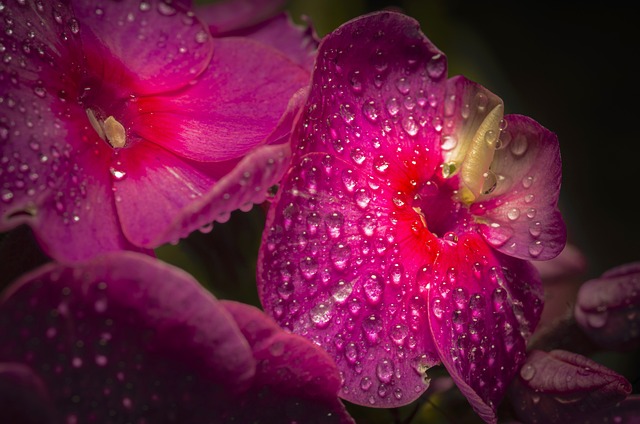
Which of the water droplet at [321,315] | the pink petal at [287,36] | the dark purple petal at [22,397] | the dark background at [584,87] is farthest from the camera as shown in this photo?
the dark background at [584,87]

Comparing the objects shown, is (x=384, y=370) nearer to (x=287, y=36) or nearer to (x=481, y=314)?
(x=481, y=314)

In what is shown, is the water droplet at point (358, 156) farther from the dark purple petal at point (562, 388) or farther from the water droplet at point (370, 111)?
the dark purple petal at point (562, 388)

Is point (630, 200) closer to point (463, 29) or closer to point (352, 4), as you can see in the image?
point (463, 29)

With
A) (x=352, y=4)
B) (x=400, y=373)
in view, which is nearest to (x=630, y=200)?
(x=352, y=4)

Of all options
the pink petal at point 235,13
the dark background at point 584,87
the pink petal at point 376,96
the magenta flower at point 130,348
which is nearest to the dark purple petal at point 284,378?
the magenta flower at point 130,348

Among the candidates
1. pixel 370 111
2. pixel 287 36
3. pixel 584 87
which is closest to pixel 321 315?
pixel 370 111

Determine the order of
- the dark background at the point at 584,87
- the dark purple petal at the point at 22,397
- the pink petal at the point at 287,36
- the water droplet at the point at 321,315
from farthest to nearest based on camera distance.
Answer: the dark background at the point at 584,87 < the pink petal at the point at 287,36 < the water droplet at the point at 321,315 < the dark purple petal at the point at 22,397
